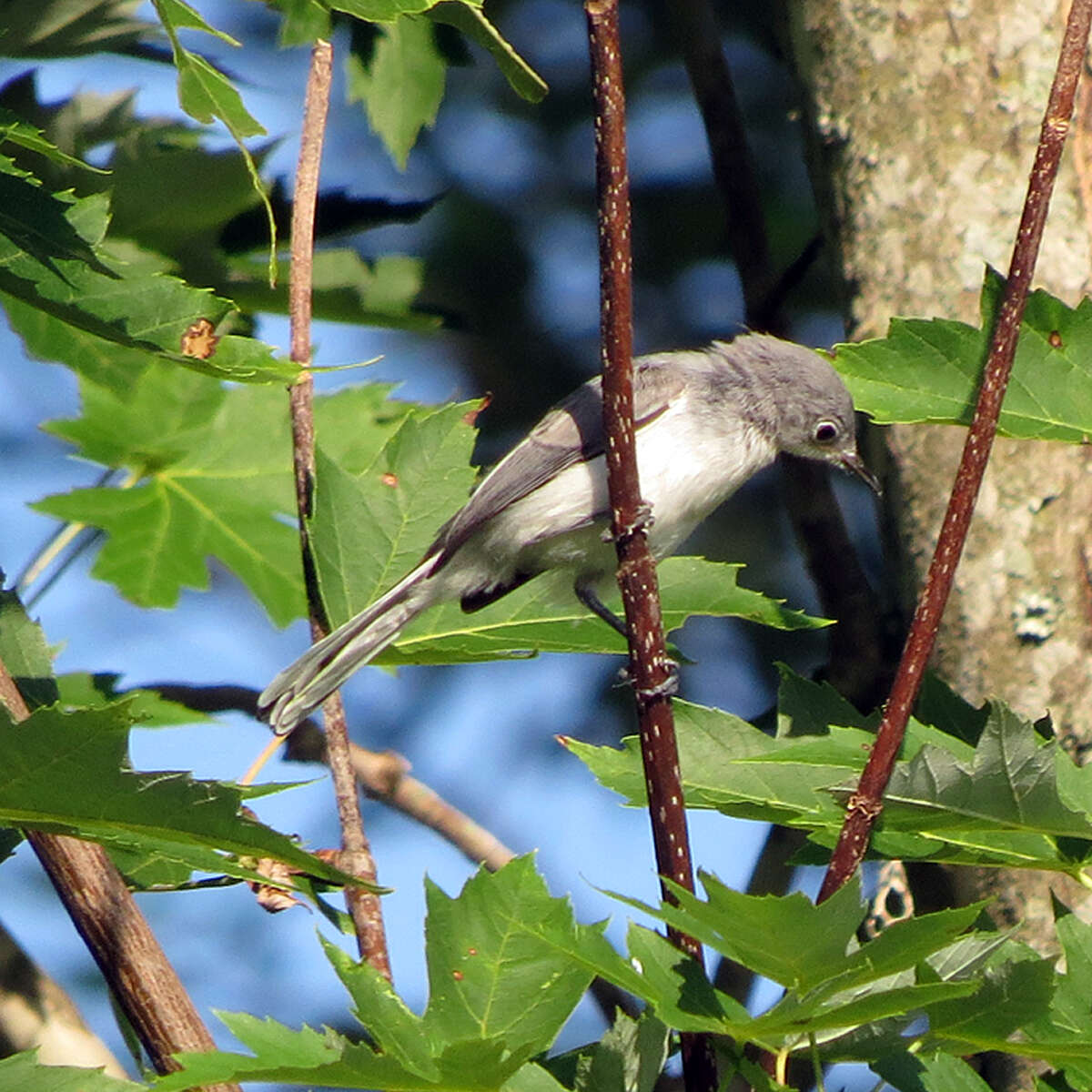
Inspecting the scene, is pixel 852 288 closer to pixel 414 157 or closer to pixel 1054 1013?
pixel 1054 1013

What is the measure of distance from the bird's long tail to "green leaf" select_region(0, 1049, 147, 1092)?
0.91 meters

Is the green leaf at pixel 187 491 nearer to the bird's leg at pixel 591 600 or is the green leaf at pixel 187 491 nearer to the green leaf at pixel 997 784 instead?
the bird's leg at pixel 591 600

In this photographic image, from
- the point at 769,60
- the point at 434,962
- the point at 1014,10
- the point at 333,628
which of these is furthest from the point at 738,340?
the point at 434,962

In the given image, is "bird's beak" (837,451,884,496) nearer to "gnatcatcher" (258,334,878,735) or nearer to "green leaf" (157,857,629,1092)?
"gnatcatcher" (258,334,878,735)

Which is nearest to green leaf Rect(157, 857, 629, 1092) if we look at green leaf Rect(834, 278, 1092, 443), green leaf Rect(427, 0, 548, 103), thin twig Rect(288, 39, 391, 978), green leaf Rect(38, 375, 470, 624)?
thin twig Rect(288, 39, 391, 978)

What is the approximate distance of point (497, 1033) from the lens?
151cm

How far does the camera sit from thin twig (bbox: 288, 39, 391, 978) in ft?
6.25

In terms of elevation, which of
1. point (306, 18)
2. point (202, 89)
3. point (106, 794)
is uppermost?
point (306, 18)

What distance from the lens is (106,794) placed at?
4.59 ft

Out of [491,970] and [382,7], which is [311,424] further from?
[491,970]

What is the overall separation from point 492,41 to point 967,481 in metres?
0.77

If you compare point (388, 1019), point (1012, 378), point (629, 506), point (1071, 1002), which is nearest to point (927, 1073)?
point (1071, 1002)

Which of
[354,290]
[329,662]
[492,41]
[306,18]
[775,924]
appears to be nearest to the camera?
[775,924]

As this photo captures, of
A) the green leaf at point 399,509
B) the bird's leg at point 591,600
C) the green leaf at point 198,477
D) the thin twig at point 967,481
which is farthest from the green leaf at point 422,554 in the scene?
the green leaf at point 198,477
